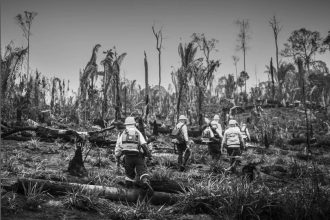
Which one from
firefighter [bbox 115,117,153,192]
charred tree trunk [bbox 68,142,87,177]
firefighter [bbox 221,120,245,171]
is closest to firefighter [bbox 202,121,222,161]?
firefighter [bbox 221,120,245,171]

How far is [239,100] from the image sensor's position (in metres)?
34.1

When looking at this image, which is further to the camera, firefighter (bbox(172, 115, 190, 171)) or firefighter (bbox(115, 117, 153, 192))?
firefighter (bbox(172, 115, 190, 171))

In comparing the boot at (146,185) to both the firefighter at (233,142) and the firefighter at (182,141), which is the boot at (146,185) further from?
the firefighter at (233,142)

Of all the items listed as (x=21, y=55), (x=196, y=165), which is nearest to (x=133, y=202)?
(x=196, y=165)

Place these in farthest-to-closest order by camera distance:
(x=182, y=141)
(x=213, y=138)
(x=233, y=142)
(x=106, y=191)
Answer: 1. (x=213, y=138)
2. (x=182, y=141)
3. (x=233, y=142)
4. (x=106, y=191)

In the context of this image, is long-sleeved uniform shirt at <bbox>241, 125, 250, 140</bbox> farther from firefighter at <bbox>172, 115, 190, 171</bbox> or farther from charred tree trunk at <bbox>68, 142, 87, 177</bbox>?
charred tree trunk at <bbox>68, 142, 87, 177</bbox>

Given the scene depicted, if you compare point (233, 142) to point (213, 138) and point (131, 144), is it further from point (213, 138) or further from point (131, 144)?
point (131, 144)

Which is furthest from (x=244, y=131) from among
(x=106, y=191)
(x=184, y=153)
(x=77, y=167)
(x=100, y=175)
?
(x=106, y=191)

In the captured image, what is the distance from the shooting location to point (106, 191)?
608 centimetres

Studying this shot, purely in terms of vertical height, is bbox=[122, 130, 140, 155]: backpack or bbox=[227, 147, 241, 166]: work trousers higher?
bbox=[122, 130, 140, 155]: backpack

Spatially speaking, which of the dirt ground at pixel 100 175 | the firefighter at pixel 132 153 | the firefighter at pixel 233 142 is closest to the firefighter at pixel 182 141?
the dirt ground at pixel 100 175

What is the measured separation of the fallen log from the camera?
586 cm

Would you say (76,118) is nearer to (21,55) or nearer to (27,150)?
(21,55)

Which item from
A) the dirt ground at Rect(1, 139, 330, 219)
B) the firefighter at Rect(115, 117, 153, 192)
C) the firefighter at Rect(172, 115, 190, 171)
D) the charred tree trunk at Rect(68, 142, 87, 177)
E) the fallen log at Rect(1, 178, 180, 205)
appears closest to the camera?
the dirt ground at Rect(1, 139, 330, 219)
